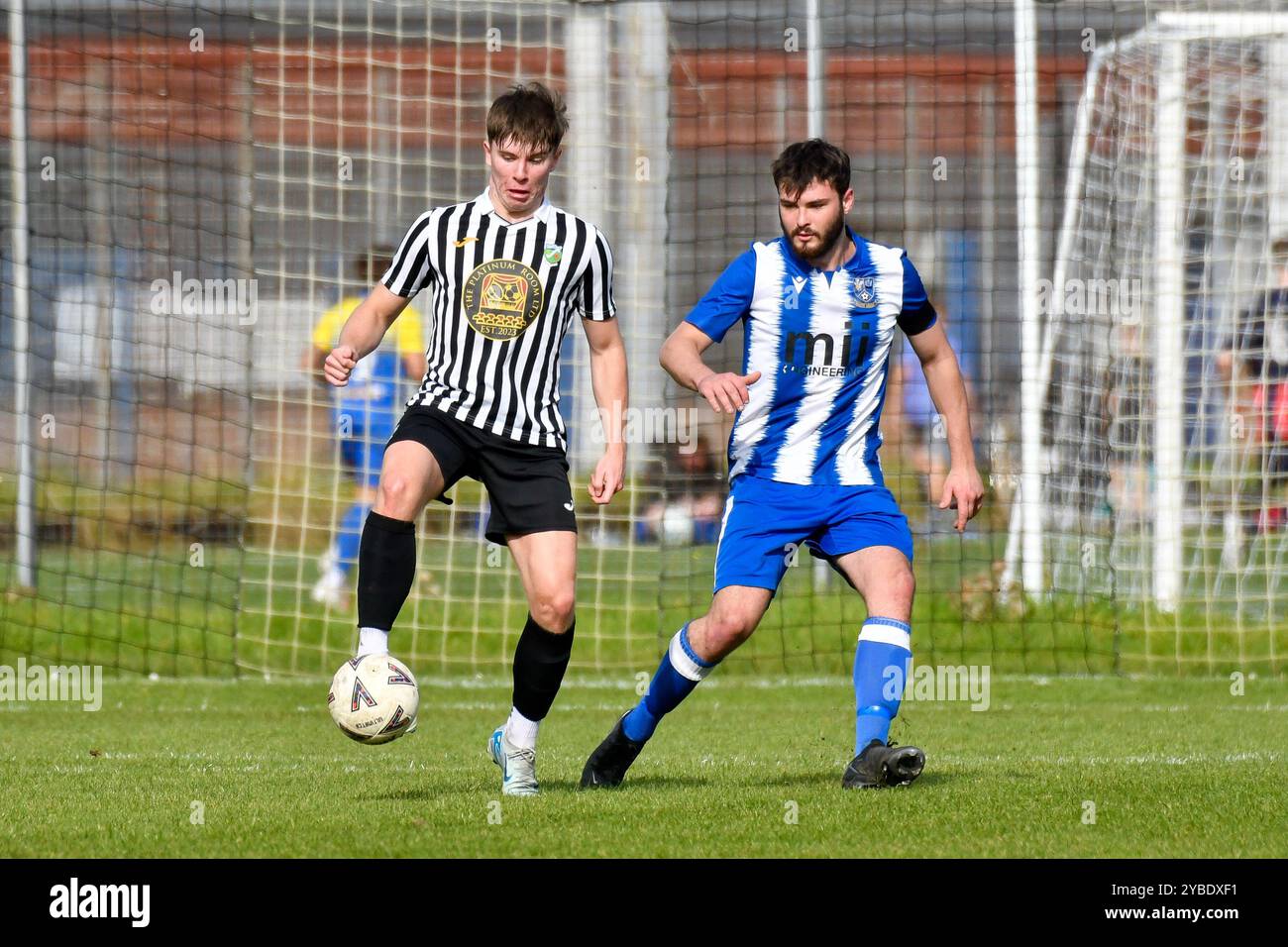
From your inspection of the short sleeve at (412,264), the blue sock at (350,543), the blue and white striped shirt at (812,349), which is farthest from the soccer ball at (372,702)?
the blue sock at (350,543)

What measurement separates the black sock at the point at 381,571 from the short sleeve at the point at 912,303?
1.96 meters

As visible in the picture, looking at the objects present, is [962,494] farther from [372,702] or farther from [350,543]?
[350,543]

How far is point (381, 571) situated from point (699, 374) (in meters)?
1.22

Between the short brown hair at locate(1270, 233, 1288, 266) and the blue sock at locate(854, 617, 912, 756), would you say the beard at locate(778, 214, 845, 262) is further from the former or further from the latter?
the short brown hair at locate(1270, 233, 1288, 266)

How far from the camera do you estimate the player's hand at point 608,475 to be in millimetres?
5875

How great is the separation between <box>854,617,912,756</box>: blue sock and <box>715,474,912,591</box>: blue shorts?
29cm

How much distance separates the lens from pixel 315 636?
11.3 m

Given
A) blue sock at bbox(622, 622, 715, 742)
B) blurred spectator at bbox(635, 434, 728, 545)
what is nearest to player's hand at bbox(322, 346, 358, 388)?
blue sock at bbox(622, 622, 715, 742)

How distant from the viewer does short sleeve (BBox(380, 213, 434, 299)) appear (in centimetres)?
593

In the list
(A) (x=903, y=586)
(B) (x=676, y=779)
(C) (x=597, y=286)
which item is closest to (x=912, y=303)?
(A) (x=903, y=586)

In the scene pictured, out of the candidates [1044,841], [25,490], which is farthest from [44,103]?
[1044,841]

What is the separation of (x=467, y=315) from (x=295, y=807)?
168 cm
